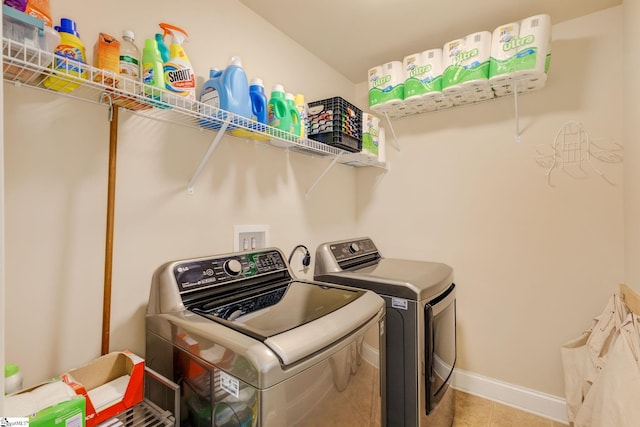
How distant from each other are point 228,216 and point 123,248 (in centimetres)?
54

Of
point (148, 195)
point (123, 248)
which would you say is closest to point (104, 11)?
point (148, 195)

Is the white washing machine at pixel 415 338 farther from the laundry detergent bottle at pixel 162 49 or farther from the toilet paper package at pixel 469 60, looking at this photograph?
the laundry detergent bottle at pixel 162 49

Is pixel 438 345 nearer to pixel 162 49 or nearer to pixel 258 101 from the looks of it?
pixel 258 101

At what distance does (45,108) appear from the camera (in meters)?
1.04

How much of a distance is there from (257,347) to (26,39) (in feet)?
3.44

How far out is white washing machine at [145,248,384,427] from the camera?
867 mm

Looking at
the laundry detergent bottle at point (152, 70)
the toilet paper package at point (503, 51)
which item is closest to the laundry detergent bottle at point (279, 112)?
the laundry detergent bottle at point (152, 70)

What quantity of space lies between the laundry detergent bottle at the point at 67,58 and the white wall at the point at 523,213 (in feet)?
7.37

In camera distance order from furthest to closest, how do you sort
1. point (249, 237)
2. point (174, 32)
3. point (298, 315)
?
point (249, 237)
point (174, 32)
point (298, 315)

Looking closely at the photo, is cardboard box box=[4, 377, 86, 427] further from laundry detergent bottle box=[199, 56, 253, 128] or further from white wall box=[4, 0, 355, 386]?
A: laundry detergent bottle box=[199, 56, 253, 128]

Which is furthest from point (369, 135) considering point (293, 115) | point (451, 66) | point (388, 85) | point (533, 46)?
point (533, 46)

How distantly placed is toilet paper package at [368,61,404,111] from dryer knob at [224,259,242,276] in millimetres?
1600

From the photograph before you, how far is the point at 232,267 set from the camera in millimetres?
1428

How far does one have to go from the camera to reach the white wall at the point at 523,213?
190cm
